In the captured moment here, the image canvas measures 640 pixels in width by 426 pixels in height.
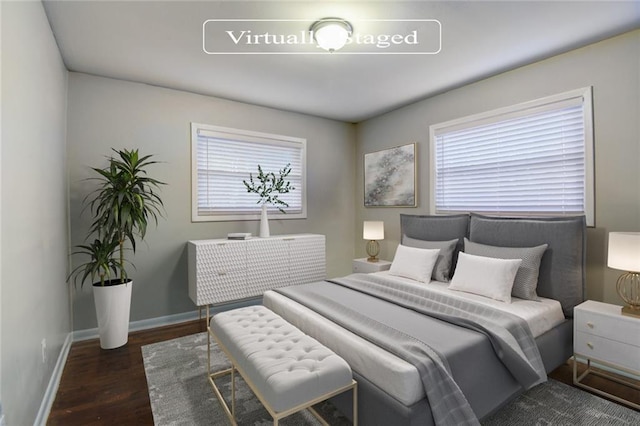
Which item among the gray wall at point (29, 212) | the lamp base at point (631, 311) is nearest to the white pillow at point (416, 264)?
the lamp base at point (631, 311)

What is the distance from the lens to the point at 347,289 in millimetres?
2721

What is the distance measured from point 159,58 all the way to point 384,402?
3.12 m

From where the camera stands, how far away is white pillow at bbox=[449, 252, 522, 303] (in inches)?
95.2

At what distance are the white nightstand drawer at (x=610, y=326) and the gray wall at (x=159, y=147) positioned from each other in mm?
3144

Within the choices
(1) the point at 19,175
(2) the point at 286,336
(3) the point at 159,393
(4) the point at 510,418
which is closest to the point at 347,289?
(2) the point at 286,336

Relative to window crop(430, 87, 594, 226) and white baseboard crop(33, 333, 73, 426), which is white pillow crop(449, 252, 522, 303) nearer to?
window crop(430, 87, 594, 226)

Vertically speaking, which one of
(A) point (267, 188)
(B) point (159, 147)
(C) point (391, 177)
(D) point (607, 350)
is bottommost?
(D) point (607, 350)

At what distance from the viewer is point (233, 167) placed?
391cm

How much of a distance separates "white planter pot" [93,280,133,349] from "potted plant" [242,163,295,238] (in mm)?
1558

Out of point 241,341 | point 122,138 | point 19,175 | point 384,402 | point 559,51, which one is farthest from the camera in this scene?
point 122,138

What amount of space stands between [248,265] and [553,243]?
9.51 ft

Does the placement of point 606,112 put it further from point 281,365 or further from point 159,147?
point 159,147

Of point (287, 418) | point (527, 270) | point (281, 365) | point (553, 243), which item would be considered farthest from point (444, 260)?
point (281, 365)

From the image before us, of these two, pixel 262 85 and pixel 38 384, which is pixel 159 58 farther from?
pixel 38 384
